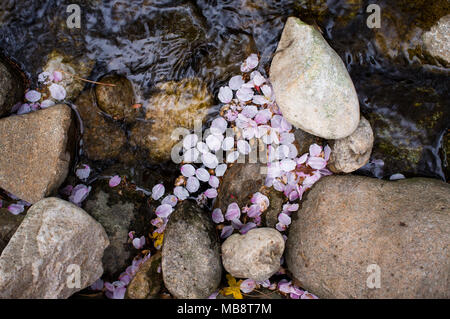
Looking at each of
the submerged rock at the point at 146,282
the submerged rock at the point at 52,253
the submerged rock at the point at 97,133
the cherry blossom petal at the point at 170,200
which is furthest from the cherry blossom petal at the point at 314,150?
the submerged rock at the point at 52,253

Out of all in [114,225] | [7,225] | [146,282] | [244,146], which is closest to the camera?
[146,282]

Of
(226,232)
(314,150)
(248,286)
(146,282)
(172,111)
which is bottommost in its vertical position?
(248,286)

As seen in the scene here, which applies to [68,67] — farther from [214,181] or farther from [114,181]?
[214,181]

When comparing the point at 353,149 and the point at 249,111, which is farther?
the point at 249,111

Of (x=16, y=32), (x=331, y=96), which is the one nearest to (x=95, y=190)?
(x=16, y=32)

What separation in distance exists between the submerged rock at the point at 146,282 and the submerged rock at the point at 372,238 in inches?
49.9

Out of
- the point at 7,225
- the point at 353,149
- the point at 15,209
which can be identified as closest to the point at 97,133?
the point at 15,209

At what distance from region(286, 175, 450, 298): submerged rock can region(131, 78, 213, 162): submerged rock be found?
4.68ft

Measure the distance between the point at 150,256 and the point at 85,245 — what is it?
633 millimetres

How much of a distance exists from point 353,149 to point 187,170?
1635mm

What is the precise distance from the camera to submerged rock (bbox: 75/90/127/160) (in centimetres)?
345

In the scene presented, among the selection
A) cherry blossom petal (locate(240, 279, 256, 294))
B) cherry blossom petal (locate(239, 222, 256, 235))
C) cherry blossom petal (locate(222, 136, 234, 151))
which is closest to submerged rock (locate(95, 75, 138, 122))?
cherry blossom petal (locate(222, 136, 234, 151))

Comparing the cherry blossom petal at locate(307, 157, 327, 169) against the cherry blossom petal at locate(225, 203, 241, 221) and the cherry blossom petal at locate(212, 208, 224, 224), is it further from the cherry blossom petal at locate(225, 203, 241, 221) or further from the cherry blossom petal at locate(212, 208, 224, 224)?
the cherry blossom petal at locate(212, 208, 224, 224)

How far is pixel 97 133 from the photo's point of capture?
3475 millimetres
